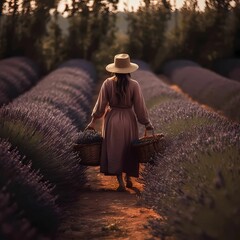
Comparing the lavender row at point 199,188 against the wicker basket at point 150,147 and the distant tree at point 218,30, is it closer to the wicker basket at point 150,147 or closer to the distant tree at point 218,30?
the wicker basket at point 150,147

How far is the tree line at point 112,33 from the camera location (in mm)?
25625

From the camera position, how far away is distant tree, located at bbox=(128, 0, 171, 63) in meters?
30.5

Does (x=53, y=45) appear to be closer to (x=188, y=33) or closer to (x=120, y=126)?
(x=188, y=33)

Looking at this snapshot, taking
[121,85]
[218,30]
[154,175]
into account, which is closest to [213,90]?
[121,85]

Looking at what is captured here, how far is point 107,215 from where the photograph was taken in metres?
5.57

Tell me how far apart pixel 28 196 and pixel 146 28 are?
2733cm

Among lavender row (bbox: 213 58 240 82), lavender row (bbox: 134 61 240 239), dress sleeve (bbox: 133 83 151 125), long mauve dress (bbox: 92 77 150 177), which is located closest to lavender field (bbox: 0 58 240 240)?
lavender row (bbox: 134 61 240 239)

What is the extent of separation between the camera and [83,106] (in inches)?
466

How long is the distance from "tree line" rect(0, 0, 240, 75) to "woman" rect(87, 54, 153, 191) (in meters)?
17.5

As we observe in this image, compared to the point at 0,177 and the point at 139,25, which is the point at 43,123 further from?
the point at 139,25

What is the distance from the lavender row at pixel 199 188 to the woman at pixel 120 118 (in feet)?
1.03

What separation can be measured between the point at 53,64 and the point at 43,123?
68.4ft

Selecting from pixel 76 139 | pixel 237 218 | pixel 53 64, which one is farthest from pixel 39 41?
pixel 237 218

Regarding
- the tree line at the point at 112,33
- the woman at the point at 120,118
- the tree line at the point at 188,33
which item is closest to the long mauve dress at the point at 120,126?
the woman at the point at 120,118
